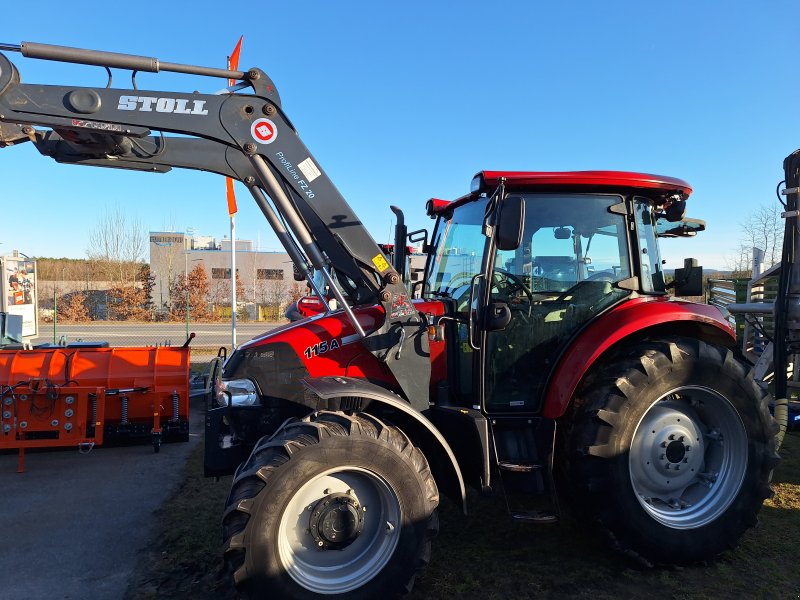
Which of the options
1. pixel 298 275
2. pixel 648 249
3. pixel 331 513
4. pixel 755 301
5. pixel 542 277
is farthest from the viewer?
pixel 755 301

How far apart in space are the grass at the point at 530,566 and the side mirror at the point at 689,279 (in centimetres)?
179

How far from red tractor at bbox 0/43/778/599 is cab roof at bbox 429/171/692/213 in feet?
0.05

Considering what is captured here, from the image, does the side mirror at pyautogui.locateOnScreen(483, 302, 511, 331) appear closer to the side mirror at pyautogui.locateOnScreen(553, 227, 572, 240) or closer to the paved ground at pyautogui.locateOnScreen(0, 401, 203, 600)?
Answer: the side mirror at pyautogui.locateOnScreen(553, 227, 572, 240)

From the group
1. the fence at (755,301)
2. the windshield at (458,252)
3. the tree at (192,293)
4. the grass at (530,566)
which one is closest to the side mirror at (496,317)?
the windshield at (458,252)

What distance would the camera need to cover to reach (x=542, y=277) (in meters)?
3.44

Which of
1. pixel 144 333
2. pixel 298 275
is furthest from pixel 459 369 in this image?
pixel 144 333

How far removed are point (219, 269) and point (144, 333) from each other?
53.8ft

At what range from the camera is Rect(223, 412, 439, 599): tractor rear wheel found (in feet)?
8.41

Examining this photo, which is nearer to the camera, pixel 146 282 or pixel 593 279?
pixel 593 279

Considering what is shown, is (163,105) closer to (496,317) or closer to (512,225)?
(512,225)

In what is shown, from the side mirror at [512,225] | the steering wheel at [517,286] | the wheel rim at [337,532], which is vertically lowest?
the wheel rim at [337,532]

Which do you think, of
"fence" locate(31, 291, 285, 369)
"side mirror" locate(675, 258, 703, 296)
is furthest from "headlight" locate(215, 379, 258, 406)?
"fence" locate(31, 291, 285, 369)

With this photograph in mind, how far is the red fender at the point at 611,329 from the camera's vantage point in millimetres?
3193

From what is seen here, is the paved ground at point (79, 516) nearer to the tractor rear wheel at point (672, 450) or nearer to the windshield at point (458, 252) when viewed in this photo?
the windshield at point (458, 252)
